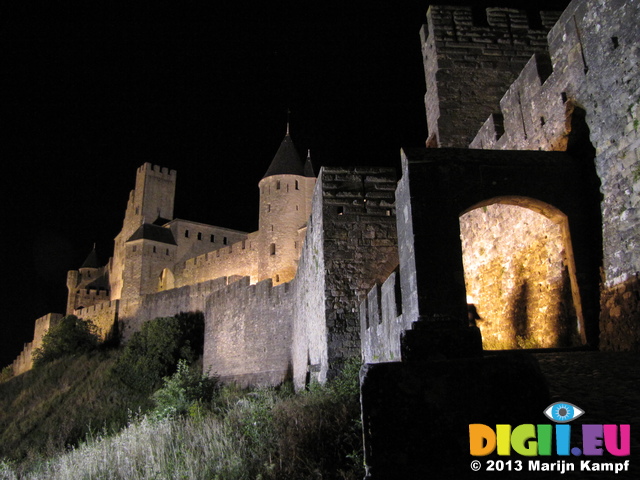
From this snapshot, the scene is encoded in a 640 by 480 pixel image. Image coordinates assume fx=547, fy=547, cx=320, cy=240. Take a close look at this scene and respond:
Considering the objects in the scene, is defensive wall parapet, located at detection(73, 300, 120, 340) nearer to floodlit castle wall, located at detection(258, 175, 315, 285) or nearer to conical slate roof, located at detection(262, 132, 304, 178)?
floodlit castle wall, located at detection(258, 175, 315, 285)

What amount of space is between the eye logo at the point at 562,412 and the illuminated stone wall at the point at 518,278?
362cm

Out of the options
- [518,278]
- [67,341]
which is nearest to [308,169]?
[67,341]

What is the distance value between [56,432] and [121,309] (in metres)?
20.1

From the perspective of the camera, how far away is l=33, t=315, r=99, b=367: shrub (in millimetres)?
34062

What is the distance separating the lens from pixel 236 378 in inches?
808

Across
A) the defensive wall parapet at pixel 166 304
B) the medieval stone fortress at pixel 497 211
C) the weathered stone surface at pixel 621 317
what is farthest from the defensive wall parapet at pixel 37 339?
the weathered stone surface at pixel 621 317

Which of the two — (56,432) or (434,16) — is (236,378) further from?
(434,16)

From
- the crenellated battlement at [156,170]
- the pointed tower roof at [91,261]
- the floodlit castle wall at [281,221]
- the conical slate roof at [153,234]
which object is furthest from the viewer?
the pointed tower roof at [91,261]

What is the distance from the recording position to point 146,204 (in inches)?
1950

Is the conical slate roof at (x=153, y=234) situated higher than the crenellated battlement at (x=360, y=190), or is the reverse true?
the conical slate roof at (x=153, y=234)

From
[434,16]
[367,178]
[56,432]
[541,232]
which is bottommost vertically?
[56,432]

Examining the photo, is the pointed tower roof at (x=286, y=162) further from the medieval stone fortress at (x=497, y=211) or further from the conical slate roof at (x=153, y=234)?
the medieval stone fortress at (x=497, y=211)

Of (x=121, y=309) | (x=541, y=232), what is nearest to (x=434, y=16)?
(x=541, y=232)

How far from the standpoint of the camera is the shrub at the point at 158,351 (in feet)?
76.3
